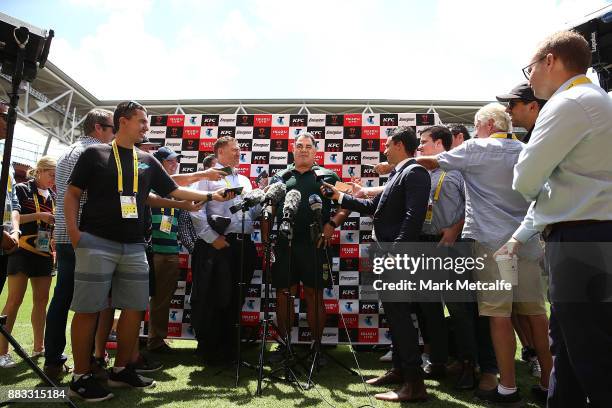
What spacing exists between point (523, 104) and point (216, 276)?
2.91 meters

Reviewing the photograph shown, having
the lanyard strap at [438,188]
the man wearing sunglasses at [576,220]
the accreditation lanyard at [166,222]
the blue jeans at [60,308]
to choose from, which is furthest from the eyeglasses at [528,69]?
the accreditation lanyard at [166,222]

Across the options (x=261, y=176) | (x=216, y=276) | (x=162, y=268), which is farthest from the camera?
(x=261, y=176)

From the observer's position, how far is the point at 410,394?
252 cm

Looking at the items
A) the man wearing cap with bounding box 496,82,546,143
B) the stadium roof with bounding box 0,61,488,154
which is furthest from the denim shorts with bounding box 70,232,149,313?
the stadium roof with bounding box 0,61,488,154

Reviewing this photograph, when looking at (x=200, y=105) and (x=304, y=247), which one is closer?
(x=304, y=247)

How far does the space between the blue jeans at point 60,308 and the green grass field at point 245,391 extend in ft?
0.77

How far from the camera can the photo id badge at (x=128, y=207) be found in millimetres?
2609

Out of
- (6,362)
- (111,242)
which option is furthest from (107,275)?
(6,362)

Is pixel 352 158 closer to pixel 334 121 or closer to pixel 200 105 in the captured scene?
pixel 334 121

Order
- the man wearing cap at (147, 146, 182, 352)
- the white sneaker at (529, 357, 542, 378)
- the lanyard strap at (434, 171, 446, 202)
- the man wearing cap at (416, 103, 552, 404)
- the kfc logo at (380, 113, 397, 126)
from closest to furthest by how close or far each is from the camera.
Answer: the man wearing cap at (416, 103, 552, 404) < the white sneaker at (529, 357, 542, 378) < the lanyard strap at (434, 171, 446, 202) < the man wearing cap at (147, 146, 182, 352) < the kfc logo at (380, 113, 397, 126)

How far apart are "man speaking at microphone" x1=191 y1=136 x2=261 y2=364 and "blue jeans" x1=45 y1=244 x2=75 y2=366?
104cm

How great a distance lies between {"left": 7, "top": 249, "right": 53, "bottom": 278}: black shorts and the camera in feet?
11.2

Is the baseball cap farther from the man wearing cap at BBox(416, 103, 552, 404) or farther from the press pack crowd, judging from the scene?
the man wearing cap at BBox(416, 103, 552, 404)

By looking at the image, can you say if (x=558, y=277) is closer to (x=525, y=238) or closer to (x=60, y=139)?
(x=525, y=238)
